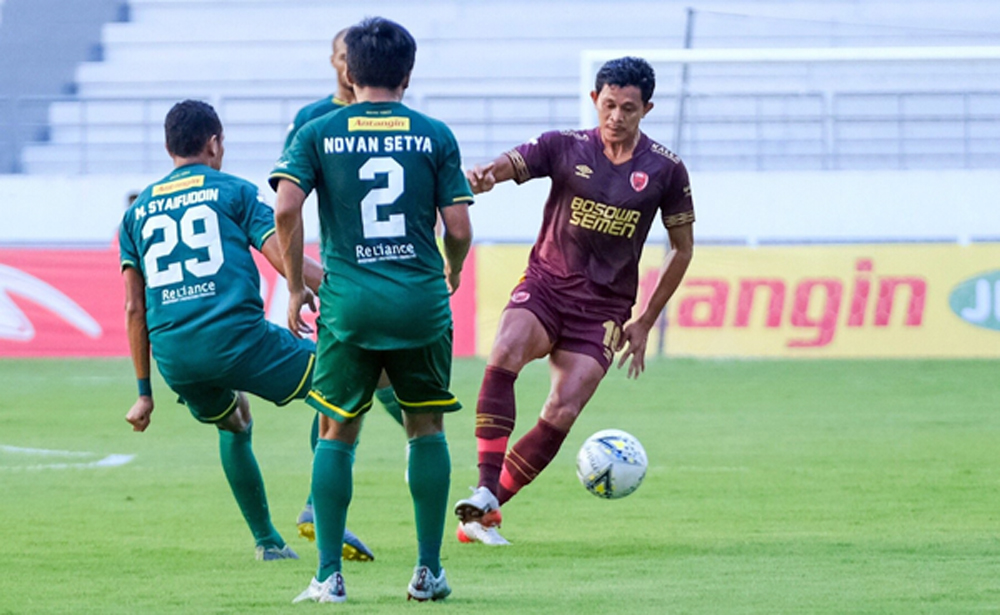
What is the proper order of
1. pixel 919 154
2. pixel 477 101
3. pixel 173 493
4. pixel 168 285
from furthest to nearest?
1. pixel 477 101
2. pixel 919 154
3. pixel 173 493
4. pixel 168 285

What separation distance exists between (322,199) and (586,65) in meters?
12.9

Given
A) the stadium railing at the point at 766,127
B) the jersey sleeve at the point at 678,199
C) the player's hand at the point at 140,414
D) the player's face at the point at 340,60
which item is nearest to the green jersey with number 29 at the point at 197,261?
the player's hand at the point at 140,414

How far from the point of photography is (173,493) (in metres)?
8.70

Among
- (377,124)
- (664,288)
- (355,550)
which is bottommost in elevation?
(355,550)

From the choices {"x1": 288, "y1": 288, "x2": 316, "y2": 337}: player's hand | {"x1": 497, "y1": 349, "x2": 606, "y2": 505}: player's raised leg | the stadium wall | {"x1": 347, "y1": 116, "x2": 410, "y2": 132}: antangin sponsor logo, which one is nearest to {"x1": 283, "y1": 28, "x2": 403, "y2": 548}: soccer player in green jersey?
{"x1": 497, "y1": 349, "x2": 606, "y2": 505}: player's raised leg

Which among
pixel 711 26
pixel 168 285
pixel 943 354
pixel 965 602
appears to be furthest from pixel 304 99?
pixel 965 602

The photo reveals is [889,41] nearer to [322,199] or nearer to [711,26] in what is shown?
[711,26]

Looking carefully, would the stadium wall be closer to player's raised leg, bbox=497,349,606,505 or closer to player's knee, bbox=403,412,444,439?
player's raised leg, bbox=497,349,606,505

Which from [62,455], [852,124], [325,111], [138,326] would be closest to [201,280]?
[138,326]

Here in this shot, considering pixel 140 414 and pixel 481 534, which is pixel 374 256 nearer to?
pixel 140 414

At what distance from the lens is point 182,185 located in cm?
605

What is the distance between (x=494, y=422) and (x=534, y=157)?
50.2 inches

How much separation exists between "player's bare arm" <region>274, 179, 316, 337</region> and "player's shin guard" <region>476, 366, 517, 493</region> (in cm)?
184

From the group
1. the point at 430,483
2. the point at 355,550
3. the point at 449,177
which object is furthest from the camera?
the point at 355,550
